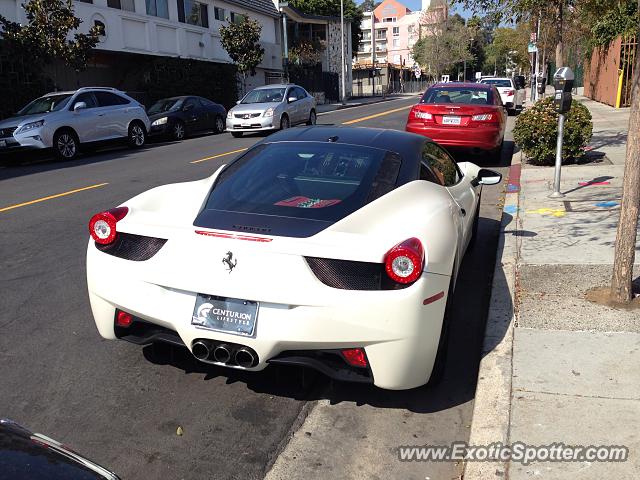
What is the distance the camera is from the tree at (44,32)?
19.4 m

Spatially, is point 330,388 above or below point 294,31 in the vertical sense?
below

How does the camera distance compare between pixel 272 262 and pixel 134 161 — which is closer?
pixel 272 262

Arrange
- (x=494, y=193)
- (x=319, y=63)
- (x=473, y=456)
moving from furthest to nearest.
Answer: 1. (x=319, y=63)
2. (x=494, y=193)
3. (x=473, y=456)

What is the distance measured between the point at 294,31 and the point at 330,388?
170 ft

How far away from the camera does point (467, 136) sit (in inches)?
466

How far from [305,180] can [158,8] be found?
29.8 m

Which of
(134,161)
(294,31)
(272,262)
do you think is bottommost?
(134,161)

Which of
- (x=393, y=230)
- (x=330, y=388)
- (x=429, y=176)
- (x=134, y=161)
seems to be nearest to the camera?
(x=393, y=230)

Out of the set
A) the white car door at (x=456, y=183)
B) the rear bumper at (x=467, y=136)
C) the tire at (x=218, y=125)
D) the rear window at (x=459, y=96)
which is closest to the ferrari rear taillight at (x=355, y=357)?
the white car door at (x=456, y=183)

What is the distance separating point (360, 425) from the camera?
3539mm

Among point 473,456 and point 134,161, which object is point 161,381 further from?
point 134,161

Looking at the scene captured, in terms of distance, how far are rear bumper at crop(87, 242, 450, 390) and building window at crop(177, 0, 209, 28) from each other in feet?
105

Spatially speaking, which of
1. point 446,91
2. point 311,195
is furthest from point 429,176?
point 446,91

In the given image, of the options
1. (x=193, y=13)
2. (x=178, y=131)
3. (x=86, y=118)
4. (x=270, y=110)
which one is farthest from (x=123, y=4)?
(x=86, y=118)
